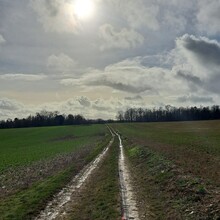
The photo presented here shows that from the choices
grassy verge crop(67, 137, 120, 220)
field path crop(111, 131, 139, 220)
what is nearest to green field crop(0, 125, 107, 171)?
grassy verge crop(67, 137, 120, 220)

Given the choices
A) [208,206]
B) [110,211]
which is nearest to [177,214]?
[208,206]

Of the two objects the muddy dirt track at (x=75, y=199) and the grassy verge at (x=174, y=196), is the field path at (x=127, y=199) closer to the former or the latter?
the muddy dirt track at (x=75, y=199)

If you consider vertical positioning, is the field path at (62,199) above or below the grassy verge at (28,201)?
below

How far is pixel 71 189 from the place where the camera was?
18844mm

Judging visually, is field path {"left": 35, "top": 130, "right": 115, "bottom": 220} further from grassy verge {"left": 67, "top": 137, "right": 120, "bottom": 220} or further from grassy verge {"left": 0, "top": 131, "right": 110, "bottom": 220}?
grassy verge {"left": 67, "top": 137, "right": 120, "bottom": 220}

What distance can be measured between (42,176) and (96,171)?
156 inches

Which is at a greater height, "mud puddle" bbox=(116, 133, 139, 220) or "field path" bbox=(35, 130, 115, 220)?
"mud puddle" bbox=(116, 133, 139, 220)

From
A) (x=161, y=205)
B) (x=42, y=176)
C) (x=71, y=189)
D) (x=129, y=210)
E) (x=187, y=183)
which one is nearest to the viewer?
(x=129, y=210)

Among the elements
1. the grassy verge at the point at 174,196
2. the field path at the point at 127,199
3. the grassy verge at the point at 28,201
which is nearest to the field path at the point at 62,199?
the grassy verge at the point at 28,201

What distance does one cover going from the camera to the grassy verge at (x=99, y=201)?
13.2 meters

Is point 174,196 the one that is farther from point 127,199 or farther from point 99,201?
point 99,201

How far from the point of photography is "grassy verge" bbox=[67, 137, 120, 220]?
43.3 ft

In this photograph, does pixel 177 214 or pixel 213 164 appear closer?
pixel 177 214

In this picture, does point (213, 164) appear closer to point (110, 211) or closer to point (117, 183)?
point (117, 183)
